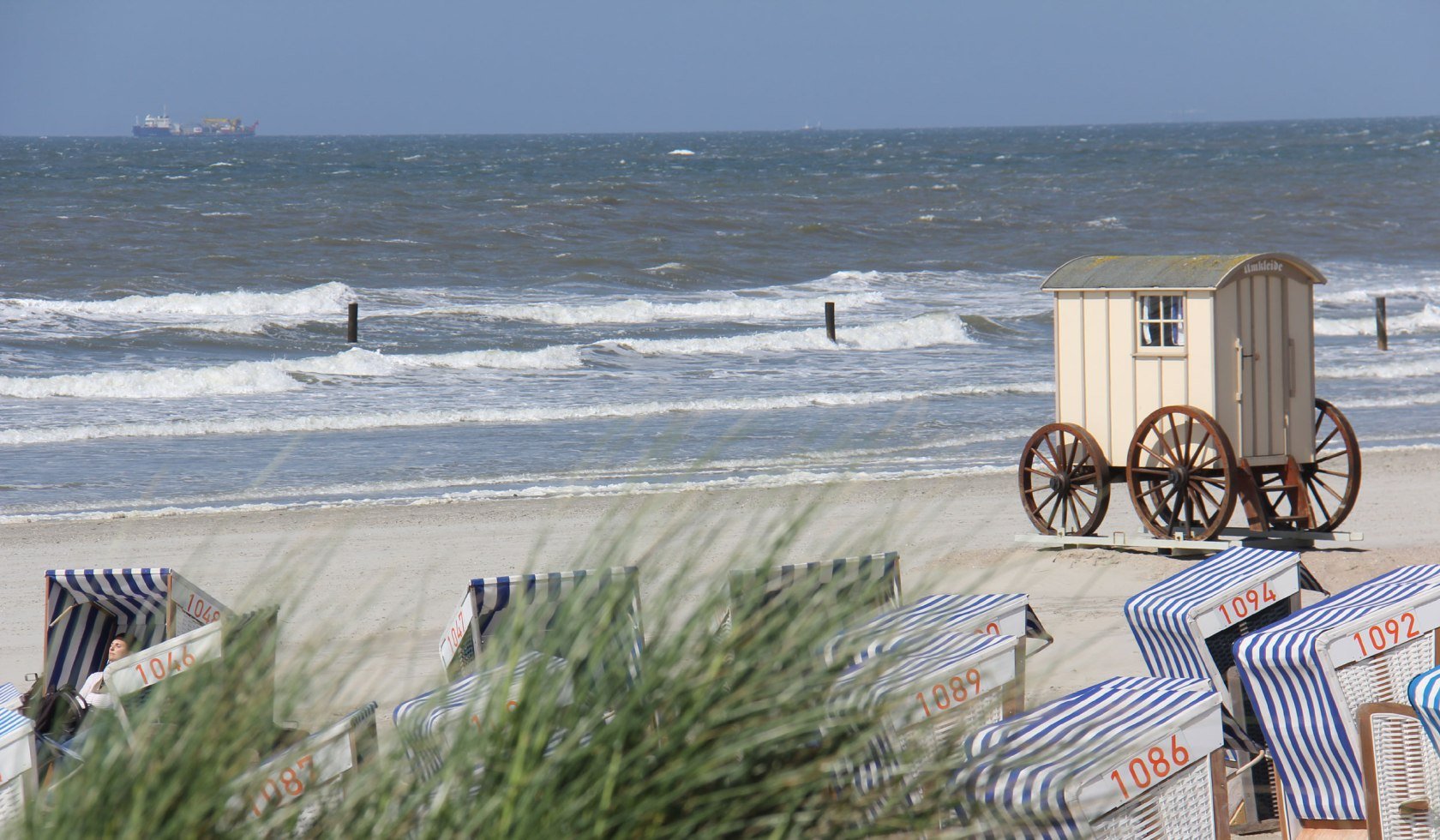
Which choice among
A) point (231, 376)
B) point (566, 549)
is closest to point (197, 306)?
point (231, 376)

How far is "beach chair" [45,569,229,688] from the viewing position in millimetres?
5289

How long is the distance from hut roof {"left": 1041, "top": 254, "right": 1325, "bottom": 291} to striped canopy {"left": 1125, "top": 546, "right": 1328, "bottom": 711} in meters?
3.40

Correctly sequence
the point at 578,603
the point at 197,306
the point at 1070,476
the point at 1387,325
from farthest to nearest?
the point at 197,306 < the point at 1387,325 < the point at 1070,476 < the point at 578,603

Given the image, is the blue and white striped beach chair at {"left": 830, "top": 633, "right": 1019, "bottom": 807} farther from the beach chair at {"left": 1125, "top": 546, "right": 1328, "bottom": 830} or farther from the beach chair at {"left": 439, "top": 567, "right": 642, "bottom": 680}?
the beach chair at {"left": 1125, "top": 546, "right": 1328, "bottom": 830}

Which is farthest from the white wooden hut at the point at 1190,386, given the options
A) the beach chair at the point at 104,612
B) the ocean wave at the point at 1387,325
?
the ocean wave at the point at 1387,325

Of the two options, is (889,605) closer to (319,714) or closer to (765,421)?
(319,714)

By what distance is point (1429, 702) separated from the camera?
3068 millimetres

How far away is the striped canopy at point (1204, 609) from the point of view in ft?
14.2

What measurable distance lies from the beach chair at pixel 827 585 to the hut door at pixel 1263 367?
6256 millimetres

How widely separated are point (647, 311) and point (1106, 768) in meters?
24.5

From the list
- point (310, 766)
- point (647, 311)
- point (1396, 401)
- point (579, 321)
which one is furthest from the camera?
point (647, 311)

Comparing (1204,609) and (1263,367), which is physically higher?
(1263,367)

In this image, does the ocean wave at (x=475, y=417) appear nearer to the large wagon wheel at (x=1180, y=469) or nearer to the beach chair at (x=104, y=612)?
the large wagon wheel at (x=1180, y=469)

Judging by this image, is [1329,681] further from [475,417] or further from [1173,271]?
[475,417]
